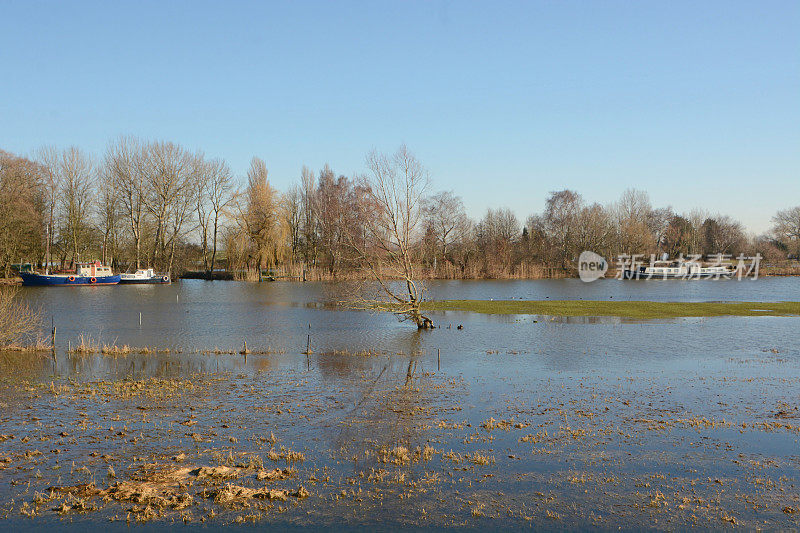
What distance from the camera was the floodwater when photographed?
31.8 ft

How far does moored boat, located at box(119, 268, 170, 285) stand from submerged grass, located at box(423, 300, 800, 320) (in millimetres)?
47389

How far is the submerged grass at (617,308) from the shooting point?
42.4 metres

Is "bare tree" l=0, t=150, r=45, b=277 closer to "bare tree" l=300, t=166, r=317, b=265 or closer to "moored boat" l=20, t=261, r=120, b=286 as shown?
"moored boat" l=20, t=261, r=120, b=286

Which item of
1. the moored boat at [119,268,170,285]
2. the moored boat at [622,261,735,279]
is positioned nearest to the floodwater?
the moored boat at [119,268,170,285]

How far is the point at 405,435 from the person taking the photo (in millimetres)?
13656

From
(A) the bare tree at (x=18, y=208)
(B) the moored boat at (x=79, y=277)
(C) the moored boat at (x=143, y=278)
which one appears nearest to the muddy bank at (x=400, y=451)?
(A) the bare tree at (x=18, y=208)

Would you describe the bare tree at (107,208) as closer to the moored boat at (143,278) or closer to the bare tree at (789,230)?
the moored boat at (143,278)

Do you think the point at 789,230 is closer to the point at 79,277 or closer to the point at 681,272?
the point at 681,272

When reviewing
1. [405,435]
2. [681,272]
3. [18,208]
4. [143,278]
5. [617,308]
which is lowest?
[405,435]

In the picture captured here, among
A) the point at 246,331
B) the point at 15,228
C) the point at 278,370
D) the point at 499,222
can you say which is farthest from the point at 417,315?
the point at 499,222

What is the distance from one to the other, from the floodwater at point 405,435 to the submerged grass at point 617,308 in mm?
13591

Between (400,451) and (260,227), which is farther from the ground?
(260,227)

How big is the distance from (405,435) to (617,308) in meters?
36.1

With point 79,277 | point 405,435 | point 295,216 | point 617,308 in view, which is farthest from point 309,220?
point 405,435
